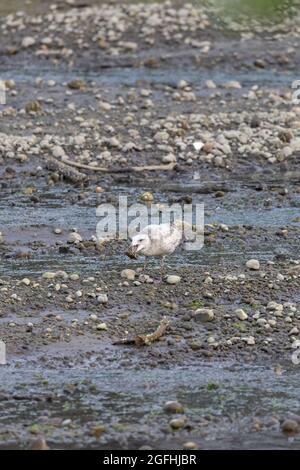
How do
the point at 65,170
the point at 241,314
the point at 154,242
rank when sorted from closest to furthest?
1. the point at 241,314
2. the point at 154,242
3. the point at 65,170

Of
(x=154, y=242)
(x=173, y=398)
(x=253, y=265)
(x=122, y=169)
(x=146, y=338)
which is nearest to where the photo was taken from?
(x=173, y=398)

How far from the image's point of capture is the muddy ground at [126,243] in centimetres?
766

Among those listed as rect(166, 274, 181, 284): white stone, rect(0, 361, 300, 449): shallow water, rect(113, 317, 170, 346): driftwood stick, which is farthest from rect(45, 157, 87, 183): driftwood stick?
rect(0, 361, 300, 449): shallow water

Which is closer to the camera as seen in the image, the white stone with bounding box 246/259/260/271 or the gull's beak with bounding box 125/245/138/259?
the gull's beak with bounding box 125/245/138/259

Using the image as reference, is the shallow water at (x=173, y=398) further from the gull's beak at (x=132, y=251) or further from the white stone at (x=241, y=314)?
the gull's beak at (x=132, y=251)

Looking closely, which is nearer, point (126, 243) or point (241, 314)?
point (241, 314)

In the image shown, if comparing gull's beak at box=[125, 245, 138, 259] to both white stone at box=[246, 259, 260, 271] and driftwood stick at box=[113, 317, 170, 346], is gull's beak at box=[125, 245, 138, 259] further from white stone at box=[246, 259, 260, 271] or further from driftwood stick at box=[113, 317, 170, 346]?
driftwood stick at box=[113, 317, 170, 346]

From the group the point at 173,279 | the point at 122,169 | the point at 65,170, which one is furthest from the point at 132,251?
the point at 122,169

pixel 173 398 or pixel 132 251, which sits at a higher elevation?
pixel 132 251

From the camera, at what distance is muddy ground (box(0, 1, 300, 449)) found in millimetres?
7660

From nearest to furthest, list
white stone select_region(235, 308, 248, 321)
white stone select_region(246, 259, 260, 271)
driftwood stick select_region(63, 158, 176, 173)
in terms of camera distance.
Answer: white stone select_region(235, 308, 248, 321) → white stone select_region(246, 259, 260, 271) → driftwood stick select_region(63, 158, 176, 173)

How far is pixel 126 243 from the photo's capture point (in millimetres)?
11109

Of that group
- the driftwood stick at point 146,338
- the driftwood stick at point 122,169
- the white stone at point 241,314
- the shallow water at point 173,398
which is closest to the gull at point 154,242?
the white stone at point 241,314

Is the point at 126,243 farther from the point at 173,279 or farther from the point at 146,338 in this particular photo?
the point at 146,338
